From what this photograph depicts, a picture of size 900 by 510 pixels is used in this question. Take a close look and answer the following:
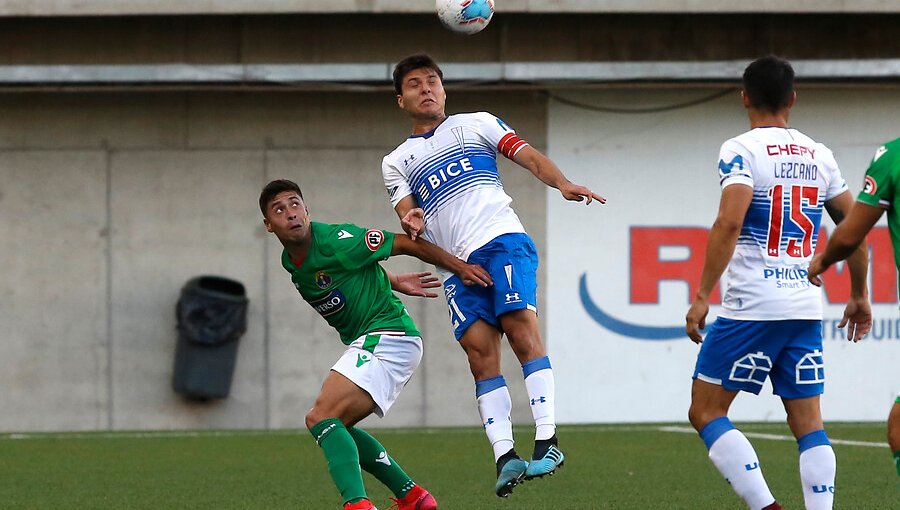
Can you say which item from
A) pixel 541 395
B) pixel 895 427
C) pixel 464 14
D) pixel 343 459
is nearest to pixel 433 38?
pixel 464 14

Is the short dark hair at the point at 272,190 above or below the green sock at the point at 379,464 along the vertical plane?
above

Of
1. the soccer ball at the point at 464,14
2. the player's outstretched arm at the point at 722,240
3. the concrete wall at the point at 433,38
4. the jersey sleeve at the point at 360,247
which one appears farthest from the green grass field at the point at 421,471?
the concrete wall at the point at 433,38

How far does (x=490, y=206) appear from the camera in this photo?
23.1 feet

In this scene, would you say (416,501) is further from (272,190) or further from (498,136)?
(498,136)

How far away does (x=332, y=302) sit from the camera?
699 cm

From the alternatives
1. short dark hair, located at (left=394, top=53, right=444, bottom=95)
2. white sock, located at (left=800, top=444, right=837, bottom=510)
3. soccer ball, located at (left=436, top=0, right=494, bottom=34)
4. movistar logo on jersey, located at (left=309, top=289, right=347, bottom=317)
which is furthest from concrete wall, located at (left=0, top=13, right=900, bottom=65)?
white sock, located at (left=800, top=444, right=837, bottom=510)

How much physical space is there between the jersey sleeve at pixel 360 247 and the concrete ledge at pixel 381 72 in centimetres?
844

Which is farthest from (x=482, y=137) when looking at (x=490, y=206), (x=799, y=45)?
(x=799, y=45)

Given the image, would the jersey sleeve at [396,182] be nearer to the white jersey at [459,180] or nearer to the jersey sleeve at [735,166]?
the white jersey at [459,180]

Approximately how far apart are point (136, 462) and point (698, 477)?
4443 millimetres

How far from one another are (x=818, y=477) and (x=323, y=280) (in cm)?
248

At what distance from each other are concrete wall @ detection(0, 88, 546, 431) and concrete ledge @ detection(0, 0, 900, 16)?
1643 mm

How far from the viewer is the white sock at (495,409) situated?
6.83m

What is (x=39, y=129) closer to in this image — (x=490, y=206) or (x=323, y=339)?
(x=323, y=339)
